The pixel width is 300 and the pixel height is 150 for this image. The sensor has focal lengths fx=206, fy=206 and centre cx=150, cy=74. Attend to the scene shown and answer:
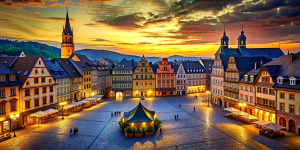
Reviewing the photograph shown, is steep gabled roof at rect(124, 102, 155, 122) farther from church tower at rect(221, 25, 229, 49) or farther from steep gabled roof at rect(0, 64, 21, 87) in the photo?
church tower at rect(221, 25, 229, 49)

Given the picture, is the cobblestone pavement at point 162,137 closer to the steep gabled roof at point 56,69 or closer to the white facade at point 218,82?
the steep gabled roof at point 56,69

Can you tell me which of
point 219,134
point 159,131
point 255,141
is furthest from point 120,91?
point 255,141

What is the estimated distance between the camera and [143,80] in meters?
77.3

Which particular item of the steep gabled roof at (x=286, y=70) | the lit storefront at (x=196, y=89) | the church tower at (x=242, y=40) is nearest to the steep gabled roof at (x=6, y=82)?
the steep gabled roof at (x=286, y=70)

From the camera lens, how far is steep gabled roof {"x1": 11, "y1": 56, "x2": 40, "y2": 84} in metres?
41.1

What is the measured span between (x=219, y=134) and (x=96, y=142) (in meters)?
19.5

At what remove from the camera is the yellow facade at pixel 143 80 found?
76.8 meters

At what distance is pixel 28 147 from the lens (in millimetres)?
28016

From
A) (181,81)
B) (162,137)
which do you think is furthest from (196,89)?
(162,137)

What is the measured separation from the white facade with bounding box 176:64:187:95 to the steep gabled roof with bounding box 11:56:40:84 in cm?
5159

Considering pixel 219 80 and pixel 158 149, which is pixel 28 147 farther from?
pixel 219 80

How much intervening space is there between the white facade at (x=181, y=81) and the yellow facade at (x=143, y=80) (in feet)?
34.3

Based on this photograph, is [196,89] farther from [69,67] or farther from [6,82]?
[6,82]

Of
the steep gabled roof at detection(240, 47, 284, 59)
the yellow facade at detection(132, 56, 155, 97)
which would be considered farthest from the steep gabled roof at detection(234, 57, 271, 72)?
the steep gabled roof at detection(240, 47, 284, 59)
